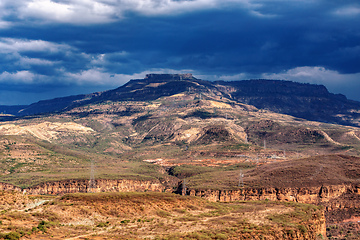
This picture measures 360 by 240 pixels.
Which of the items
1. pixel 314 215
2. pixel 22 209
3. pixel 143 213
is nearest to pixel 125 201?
pixel 143 213

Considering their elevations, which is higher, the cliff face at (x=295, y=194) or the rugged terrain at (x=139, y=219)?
the rugged terrain at (x=139, y=219)

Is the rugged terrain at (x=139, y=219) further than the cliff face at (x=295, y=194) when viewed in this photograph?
No

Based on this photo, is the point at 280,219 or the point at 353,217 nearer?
the point at 280,219

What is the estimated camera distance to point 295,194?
166 metres

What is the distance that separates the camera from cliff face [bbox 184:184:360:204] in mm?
163750

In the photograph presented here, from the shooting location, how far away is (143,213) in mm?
87062

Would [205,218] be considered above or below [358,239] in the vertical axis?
above

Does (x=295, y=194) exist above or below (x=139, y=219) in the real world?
below

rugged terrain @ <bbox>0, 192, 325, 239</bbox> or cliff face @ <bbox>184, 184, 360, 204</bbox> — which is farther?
cliff face @ <bbox>184, 184, 360, 204</bbox>

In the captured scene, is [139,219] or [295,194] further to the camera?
[295,194]

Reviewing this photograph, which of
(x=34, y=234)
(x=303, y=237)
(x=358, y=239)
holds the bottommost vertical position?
(x=358, y=239)

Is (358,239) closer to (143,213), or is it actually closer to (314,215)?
(314,215)

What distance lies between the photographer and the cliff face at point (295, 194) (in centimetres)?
16375

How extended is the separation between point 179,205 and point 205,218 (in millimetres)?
7800
